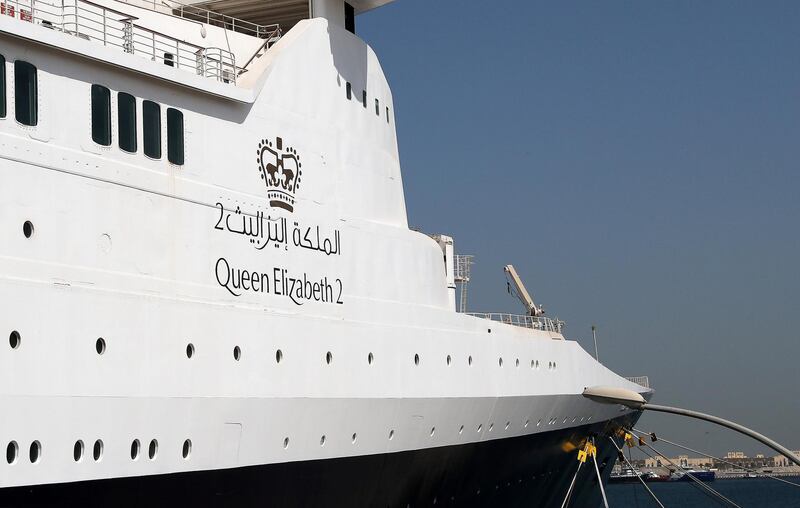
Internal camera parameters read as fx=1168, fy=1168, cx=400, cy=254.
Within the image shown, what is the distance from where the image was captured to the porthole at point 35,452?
13465 millimetres

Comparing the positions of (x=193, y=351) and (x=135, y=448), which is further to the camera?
(x=193, y=351)

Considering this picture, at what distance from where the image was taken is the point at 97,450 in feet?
47.1

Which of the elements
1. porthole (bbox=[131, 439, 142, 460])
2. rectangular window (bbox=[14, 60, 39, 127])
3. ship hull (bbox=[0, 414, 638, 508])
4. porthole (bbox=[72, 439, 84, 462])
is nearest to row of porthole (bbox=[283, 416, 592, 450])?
ship hull (bbox=[0, 414, 638, 508])

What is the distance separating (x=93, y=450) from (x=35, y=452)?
905mm

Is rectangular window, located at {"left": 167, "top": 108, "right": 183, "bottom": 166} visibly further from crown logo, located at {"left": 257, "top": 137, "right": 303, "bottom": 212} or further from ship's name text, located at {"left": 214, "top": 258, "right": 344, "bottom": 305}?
crown logo, located at {"left": 257, "top": 137, "right": 303, "bottom": 212}

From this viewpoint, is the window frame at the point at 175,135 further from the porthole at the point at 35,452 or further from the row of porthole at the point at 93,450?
the porthole at the point at 35,452

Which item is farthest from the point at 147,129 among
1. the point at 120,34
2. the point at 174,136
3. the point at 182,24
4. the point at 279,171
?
the point at 182,24

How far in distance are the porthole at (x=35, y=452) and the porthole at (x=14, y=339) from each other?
45.2 inches

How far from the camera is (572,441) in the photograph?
91.8 feet

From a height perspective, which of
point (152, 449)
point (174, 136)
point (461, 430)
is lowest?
point (461, 430)

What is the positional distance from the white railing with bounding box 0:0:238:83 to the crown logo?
48.6 inches

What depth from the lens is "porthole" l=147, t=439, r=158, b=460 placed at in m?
15.1

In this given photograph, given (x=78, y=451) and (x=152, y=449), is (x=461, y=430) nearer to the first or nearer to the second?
(x=152, y=449)

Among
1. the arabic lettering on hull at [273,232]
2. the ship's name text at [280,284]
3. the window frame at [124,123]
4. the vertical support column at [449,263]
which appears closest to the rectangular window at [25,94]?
the window frame at [124,123]
